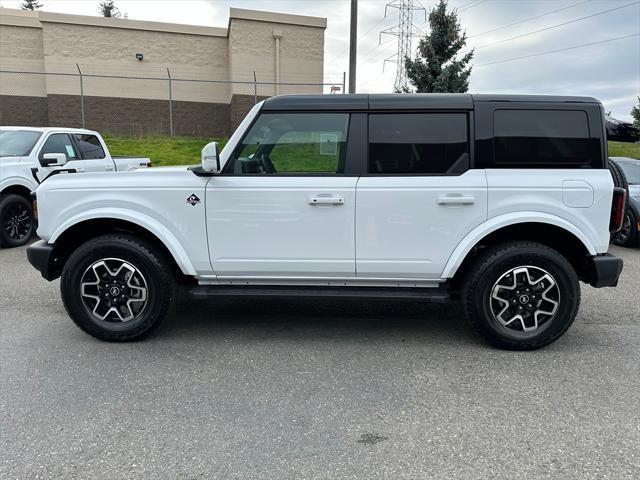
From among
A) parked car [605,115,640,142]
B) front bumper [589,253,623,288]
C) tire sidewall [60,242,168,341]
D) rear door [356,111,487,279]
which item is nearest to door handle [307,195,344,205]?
rear door [356,111,487,279]

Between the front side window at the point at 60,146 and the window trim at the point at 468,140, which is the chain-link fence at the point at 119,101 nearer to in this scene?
the front side window at the point at 60,146

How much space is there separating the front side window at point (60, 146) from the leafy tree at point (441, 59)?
42.9 ft

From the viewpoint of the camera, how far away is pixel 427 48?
18.8 m

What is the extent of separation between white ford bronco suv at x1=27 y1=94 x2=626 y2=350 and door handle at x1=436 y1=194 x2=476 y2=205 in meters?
0.01

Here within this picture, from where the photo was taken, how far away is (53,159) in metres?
8.81

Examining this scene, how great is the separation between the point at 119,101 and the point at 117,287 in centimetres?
A: 2063

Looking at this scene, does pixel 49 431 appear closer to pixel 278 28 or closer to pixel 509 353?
pixel 509 353

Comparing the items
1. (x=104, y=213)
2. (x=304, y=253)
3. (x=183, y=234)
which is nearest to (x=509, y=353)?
(x=304, y=253)

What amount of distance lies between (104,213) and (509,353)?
3.49 meters

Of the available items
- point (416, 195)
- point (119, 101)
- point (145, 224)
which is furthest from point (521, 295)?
point (119, 101)

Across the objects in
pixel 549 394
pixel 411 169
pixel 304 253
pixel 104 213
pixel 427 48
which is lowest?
pixel 549 394

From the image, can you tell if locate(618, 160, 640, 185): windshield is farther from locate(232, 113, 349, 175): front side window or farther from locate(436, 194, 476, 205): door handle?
locate(232, 113, 349, 175): front side window

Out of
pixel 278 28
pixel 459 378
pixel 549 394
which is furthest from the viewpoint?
pixel 278 28

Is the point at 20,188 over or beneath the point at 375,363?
over
